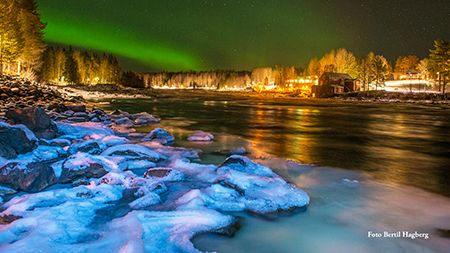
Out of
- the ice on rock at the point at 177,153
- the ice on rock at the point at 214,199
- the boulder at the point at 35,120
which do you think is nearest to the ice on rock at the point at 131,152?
the ice on rock at the point at 177,153

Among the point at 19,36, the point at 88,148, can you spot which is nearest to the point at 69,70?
the point at 19,36

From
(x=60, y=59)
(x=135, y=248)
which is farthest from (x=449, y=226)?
(x=60, y=59)

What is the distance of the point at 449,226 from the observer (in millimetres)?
6656

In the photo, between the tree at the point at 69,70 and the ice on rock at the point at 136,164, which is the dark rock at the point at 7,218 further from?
the tree at the point at 69,70

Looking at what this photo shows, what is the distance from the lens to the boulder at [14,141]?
9.80 meters

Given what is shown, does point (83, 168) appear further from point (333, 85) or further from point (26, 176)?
point (333, 85)

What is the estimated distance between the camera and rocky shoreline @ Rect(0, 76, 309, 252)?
5.68 meters

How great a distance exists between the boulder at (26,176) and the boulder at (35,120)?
5.35 m

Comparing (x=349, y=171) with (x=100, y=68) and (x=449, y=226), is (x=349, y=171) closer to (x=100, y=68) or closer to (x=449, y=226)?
(x=449, y=226)

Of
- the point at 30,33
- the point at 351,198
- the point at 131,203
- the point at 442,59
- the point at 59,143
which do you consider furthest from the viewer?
the point at 442,59

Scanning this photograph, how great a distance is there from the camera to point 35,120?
13.4 meters

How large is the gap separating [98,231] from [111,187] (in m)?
2.14

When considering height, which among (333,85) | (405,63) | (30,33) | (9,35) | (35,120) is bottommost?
(35,120)

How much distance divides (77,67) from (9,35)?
81.4 m
